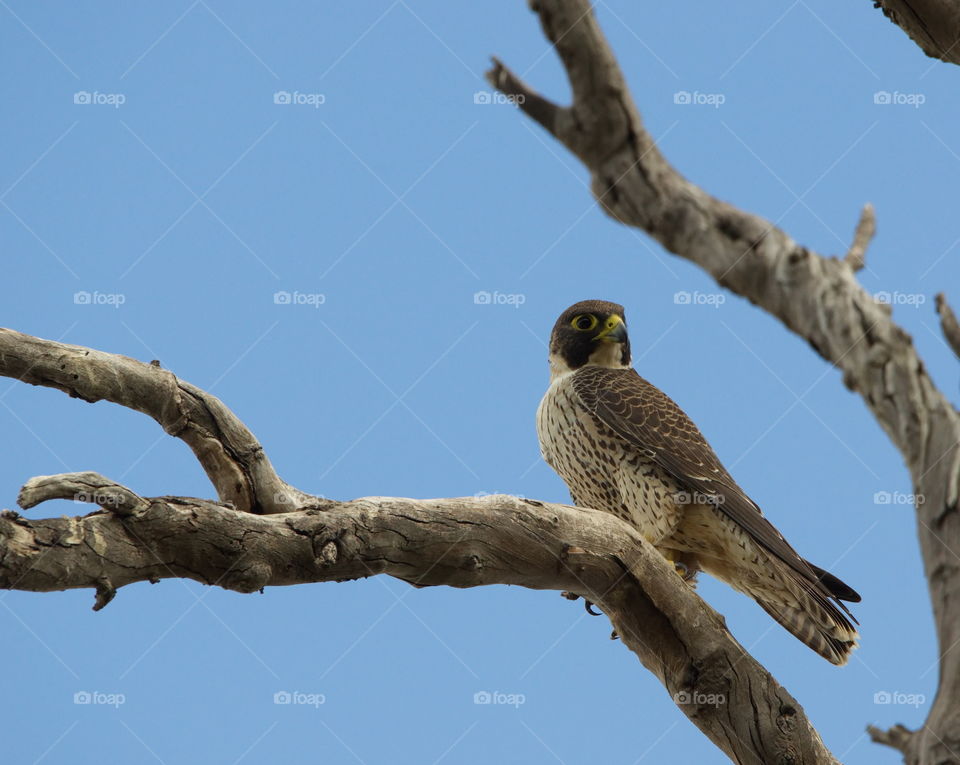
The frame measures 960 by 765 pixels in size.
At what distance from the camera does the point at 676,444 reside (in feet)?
17.7

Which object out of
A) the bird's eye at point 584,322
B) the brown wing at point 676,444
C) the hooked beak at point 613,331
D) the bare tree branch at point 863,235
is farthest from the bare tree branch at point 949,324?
the bird's eye at point 584,322

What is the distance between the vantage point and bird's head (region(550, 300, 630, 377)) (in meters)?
6.16

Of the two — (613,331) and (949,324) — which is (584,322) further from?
(949,324)

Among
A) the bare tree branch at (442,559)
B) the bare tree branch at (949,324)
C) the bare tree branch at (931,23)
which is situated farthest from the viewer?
the bare tree branch at (931,23)

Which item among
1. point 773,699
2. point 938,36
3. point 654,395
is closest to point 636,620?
point 773,699

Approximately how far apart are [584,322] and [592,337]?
0.37 ft

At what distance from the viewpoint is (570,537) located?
159 inches

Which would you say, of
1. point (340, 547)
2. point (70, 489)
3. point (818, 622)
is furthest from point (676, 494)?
point (70, 489)

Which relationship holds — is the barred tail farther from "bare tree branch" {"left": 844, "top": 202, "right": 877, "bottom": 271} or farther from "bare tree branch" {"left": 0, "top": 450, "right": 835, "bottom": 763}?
"bare tree branch" {"left": 844, "top": 202, "right": 877, "bottom": 271}

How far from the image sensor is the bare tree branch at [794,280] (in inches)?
98.1

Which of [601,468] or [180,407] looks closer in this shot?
[180,407]

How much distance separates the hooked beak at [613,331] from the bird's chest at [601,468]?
383mm

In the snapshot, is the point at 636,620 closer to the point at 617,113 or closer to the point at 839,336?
the point at 839,336

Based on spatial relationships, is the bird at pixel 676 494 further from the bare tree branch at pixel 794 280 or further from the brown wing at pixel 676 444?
the bare tree branch at pixel 794 280
